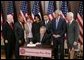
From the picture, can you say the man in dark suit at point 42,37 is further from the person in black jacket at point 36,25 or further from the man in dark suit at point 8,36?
the man in dark suit at point 8,36

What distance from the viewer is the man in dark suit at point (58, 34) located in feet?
16.9

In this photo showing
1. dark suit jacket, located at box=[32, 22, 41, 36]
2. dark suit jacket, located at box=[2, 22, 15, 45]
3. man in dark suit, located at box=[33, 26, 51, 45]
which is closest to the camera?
man in dark suit, located at box=[33, 26, 51, 45]

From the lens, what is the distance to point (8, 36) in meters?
5.49

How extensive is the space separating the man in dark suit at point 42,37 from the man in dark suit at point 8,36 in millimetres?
558

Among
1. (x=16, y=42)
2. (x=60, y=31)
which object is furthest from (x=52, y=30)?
(x=16, y=42)

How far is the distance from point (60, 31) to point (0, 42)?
143 cm

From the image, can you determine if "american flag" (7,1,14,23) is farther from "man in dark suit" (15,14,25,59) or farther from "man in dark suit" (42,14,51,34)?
"man in dark suit" (42,14,51,34)

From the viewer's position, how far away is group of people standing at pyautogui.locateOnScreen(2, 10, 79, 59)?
5.18 meters

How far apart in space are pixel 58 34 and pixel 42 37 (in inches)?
13.6

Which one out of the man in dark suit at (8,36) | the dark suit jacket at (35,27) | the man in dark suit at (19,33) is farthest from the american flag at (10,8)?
the dark suit jacket at (35,27)

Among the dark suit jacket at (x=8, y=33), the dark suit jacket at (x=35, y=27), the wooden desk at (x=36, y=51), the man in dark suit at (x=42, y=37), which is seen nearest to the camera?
the wooden desk at (x=36, y=51)

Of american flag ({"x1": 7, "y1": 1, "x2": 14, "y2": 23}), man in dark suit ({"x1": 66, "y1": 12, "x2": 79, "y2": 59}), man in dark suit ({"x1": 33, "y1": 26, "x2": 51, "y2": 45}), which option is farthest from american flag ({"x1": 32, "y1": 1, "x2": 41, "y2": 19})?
man in dark suit ({"x1": 66, "y1": 12, "x2": 79, "y2": 59})

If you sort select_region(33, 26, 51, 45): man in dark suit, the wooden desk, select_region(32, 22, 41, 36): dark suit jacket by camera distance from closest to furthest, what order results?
the wooden desk → select_region(33, 26, 51, 45): man in dark suit → select_region(32, 22, 41, 36): dark suit jacket

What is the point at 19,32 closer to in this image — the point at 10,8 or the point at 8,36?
the point at 8,36
